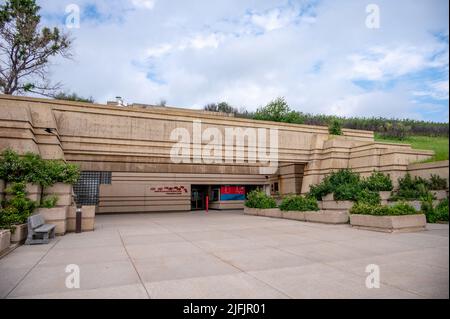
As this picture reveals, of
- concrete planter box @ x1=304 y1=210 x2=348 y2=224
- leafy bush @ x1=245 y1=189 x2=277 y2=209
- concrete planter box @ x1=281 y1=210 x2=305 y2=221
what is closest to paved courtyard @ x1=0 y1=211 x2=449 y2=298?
concrete planter box @ x1=304 y1=210 x2=348 y2=224

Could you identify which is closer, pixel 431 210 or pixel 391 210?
pixel 391 210

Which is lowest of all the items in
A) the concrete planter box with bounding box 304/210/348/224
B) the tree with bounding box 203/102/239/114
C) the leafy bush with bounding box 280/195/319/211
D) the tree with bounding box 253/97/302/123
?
the concrete planter box with bounding box 304/210/348/224

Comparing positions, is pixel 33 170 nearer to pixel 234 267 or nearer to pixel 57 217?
pixel 57 217

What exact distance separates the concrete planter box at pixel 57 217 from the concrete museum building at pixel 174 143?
7.58 feet

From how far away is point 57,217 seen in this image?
1077cm

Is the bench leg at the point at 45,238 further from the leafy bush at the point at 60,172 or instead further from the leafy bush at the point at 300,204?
the leafy bush at the point at 300,204

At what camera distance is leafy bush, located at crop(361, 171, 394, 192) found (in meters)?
14.6

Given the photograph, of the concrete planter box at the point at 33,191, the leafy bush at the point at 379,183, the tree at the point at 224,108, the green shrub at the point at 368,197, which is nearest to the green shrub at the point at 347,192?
the green shrub at the point at 368,197

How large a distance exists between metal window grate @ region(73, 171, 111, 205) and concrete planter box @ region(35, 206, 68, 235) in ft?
52.3

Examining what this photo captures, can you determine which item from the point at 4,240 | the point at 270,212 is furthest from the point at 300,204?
the point at 4,240

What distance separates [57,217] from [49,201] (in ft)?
2.08

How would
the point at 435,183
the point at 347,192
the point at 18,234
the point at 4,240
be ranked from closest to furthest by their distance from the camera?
the point at 4,240, the point at 18,234, the point at 435,183, the point at 347,192

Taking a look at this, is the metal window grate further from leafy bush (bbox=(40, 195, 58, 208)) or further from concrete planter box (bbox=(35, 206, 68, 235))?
concrete planter box (bbox=(35, 206, 68, 235))

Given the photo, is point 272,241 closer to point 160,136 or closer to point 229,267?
point 229,267
